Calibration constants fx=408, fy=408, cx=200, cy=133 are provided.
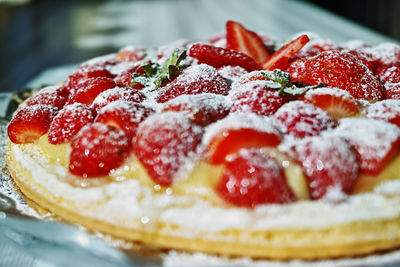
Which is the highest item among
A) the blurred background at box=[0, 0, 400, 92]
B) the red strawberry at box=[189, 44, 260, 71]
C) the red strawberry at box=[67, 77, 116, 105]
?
the red strawberry at box=[189, 44, 260, 71]

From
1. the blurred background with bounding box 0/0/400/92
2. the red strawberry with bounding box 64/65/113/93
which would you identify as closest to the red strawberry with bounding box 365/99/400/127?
the red strawberry with bounding box 64/65/113/93

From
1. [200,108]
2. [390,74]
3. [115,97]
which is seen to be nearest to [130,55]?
[115,97]

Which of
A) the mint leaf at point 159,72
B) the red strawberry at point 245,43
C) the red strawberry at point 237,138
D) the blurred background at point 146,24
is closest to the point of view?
the red strawberry at point 237,138


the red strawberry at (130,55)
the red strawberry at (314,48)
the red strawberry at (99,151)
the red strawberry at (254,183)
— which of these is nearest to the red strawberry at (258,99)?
the red strawberry at (254,183)

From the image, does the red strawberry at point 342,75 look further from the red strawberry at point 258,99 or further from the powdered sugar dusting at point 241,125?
the powdered sugar dusting at point 241,125

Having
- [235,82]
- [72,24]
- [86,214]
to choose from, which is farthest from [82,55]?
[86,214]

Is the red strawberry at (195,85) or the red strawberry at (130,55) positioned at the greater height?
the red strawberry at (195,85)

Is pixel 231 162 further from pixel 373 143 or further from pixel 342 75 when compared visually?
pixel 342 75

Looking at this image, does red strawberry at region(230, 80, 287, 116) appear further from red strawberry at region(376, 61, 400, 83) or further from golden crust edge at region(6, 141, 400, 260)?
red strawberry at region(376, 61, 400, 83)
